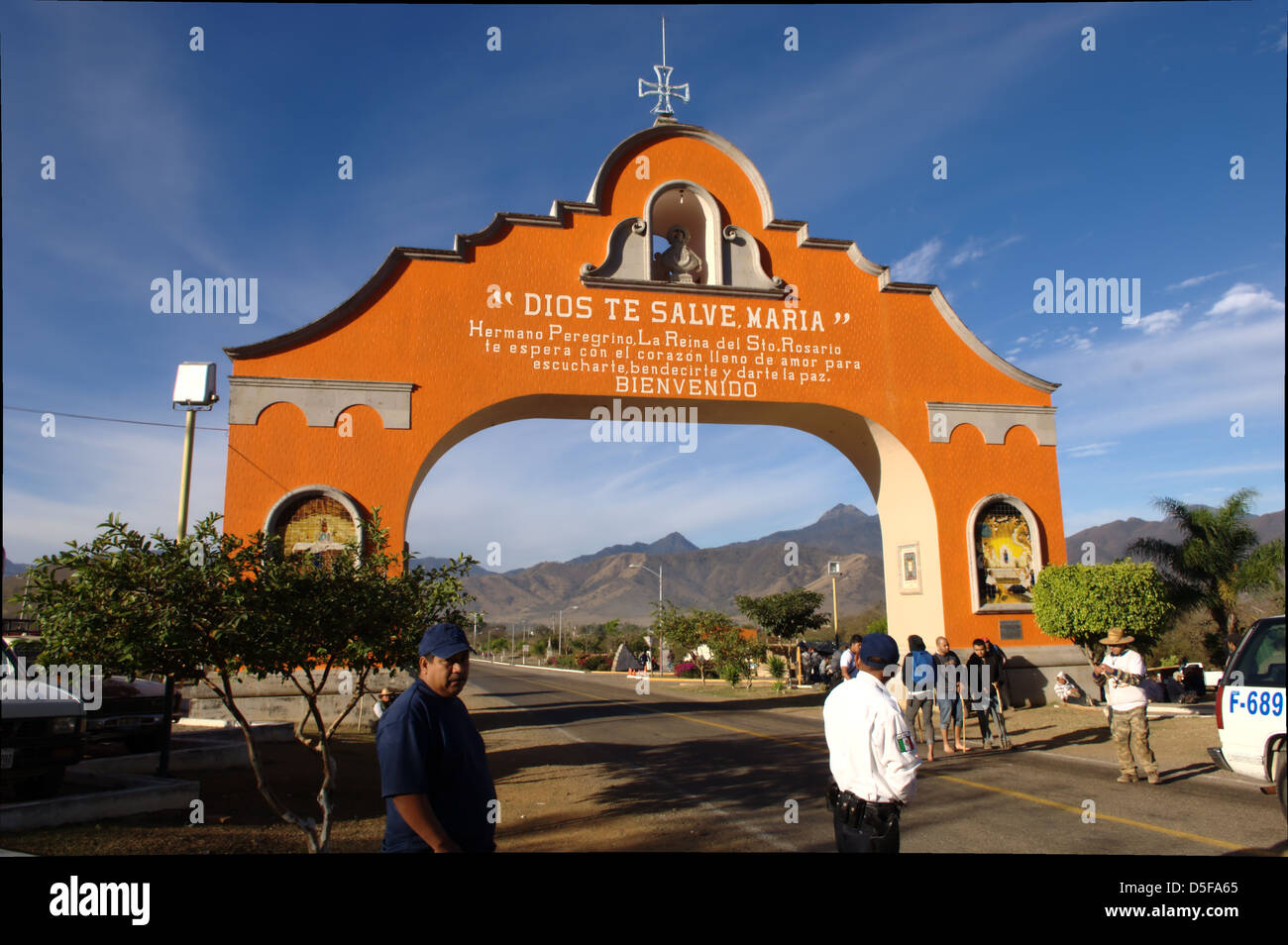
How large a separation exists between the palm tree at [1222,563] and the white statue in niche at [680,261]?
1860cm

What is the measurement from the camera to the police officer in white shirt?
4730mm

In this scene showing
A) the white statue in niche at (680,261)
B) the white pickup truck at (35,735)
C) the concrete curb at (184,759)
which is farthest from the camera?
the white statue in niche at (680,261)

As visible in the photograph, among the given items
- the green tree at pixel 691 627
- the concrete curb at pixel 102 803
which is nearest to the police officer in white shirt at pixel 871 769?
the concrete curb at pixel 102 803

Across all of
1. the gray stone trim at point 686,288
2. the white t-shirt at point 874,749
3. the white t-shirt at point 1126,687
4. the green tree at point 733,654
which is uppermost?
the gray stone trim at point 686,288

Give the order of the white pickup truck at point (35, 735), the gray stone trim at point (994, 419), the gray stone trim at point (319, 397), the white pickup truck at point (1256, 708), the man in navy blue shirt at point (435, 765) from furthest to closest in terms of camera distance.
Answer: the gray stone trim at point (994, 419), the gray stone trim at point (319, 397), the white pickup truck at point (35, 735), the white pickup truck at point (1256, 708), the man in navy blue shirt at point (435, 765)

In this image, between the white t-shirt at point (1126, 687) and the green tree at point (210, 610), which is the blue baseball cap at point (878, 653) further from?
the white t-shirt at point (1126, 687)

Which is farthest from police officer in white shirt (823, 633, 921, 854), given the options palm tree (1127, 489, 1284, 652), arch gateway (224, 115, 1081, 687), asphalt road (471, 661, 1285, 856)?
palm tree (1127, 489, 1284, 652)

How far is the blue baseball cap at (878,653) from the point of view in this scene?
5035 mm

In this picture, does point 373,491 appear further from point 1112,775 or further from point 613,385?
point 1112,775

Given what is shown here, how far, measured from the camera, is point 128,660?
25.4ft

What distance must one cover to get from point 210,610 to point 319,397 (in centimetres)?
1046
